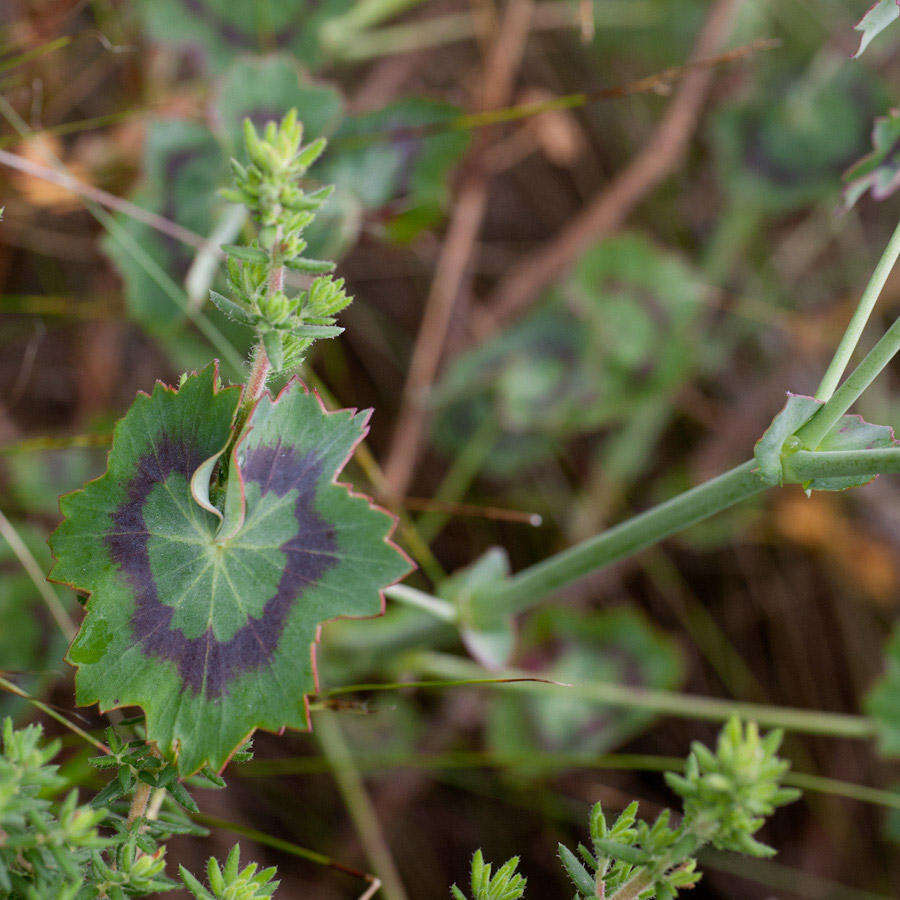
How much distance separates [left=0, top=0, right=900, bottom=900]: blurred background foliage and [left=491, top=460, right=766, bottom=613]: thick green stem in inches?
15.1

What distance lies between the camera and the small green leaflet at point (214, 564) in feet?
2.64

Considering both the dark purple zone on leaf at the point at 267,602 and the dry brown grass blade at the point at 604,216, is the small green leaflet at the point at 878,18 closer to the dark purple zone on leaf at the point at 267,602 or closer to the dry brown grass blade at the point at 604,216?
the dark purple zone on leaf at the point at 267,602

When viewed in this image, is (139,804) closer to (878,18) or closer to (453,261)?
(878,18)

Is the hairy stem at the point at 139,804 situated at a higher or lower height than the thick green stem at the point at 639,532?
lower

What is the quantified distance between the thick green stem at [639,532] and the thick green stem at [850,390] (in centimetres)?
7

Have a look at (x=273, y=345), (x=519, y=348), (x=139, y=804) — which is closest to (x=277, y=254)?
(x=273, y=345)

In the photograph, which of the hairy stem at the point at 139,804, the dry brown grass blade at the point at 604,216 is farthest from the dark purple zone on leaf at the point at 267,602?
the dry brown grass blade at the point at 604,216

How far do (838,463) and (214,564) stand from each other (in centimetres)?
67

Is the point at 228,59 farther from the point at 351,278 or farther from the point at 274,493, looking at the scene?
the point at 274,493

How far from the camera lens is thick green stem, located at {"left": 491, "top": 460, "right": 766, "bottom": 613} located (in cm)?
96

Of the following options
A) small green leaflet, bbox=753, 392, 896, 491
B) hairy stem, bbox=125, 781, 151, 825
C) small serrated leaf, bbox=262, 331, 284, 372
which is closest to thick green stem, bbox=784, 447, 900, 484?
small green leaflet, bbox=753, 392, 896, 491

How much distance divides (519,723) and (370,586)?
1388mm

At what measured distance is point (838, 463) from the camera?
875 mm

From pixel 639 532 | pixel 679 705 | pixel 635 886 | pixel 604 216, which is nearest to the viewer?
pixel 635 886
